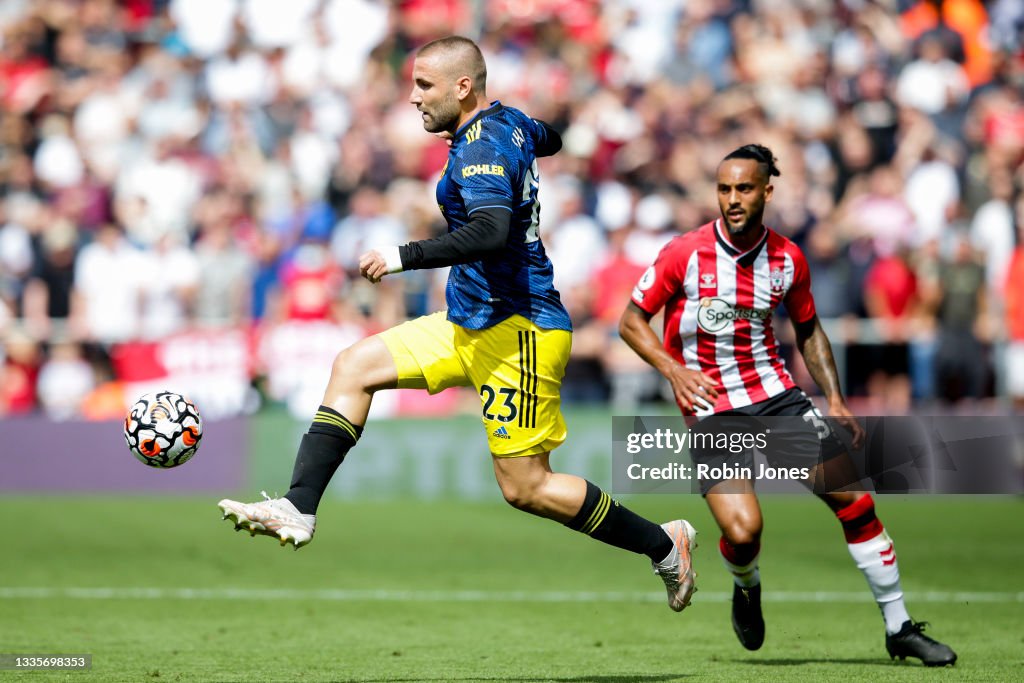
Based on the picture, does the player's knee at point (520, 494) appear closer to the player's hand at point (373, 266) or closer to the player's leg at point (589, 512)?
the player's leg at point (589, 512)

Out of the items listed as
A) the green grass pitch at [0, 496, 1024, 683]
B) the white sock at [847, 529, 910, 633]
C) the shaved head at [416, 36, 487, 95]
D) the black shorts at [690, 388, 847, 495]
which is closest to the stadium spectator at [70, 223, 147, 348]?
the green grass pitch at [0, 496, 1024, 683]

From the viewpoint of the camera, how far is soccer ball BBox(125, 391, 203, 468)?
6953 millimetres

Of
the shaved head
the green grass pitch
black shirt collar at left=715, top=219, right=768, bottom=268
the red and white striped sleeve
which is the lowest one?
the green grass pitch

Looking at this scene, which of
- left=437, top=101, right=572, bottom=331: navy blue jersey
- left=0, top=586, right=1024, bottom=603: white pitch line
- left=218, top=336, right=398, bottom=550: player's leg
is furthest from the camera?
left=0, top=586, right=1024, bottom=603: white pitch line

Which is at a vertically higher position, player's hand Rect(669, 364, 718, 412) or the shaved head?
the shaved head

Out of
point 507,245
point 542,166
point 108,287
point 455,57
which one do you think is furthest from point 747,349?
point 108,287

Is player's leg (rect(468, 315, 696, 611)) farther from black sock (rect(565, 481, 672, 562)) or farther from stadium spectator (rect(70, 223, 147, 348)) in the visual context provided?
stadium spectator (rect(70, 223, 147, 348))

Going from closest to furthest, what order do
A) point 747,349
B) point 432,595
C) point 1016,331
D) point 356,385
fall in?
point 356,385 → point 747,349 → point 432,595 → point 1016,331

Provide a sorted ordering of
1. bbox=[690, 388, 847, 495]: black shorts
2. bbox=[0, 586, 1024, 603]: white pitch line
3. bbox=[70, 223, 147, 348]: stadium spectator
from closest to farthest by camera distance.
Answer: bbox=[690, 388, 847, 495]: black shorts, bbox=[0, 586, 1024, 603]: white pitch line, bbox=[70, 223, 147, 348]: stadium spectator

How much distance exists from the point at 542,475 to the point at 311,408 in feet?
29.9

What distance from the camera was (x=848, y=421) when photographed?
756 cm

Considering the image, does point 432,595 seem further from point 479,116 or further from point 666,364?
point 479,116

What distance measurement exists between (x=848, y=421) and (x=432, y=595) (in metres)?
3.49

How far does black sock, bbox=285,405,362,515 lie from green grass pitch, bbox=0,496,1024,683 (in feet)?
3.01
